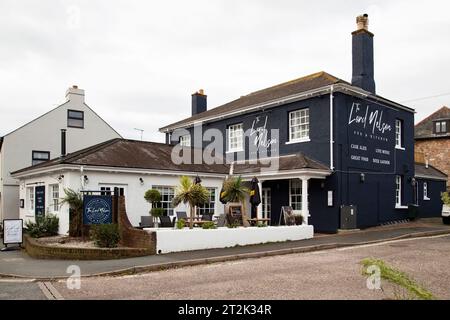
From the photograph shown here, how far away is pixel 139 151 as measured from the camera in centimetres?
2031

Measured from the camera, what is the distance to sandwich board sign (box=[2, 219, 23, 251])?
15906 millimetres

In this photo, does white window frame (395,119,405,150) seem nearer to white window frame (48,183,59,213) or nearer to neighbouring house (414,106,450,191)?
neighbouring house (414,106,450,191)

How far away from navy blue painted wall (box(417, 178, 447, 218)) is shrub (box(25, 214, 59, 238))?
20491mm

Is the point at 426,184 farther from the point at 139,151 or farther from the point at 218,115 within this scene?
the point at 139,151

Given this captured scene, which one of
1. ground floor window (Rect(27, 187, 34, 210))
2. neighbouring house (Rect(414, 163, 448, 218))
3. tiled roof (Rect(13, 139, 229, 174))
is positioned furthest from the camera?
neighbouring house (Rect(414, 163, 448, 218))

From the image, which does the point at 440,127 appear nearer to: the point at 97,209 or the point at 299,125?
the point at 299,125

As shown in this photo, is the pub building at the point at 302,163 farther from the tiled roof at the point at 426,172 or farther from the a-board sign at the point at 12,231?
the tiled roof at the point at 426,172

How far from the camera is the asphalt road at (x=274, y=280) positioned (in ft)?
25.6

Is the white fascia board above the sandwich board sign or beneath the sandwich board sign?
above

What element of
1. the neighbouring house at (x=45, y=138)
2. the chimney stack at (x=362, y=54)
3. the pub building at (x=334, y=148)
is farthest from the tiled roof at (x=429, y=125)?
the neighbouring house at (x=45, y=138)

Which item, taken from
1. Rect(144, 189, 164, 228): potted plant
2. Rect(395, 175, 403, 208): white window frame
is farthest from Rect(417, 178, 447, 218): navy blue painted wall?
Rect(144, 189, 164, 228): potted plant
